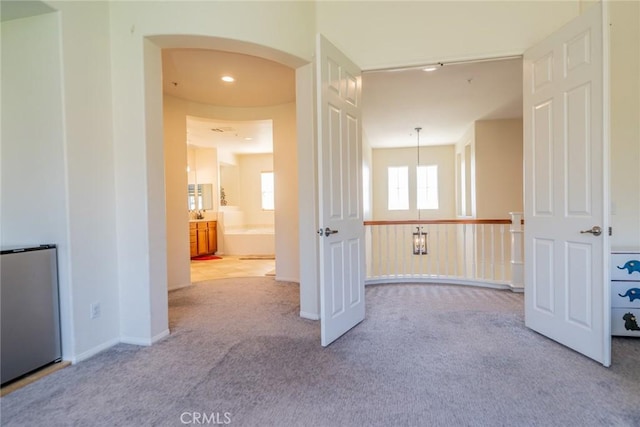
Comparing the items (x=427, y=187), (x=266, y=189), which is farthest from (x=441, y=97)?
(x=266, y=189)

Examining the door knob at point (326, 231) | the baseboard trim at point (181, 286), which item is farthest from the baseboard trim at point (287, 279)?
the door knob at point (326, 231)

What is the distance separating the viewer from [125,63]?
2672 millimetres

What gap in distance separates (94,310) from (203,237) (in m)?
5.38

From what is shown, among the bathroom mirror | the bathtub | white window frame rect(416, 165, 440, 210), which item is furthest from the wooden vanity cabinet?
white window frame rect(416, 165, 440, 210)

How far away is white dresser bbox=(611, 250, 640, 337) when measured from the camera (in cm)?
271

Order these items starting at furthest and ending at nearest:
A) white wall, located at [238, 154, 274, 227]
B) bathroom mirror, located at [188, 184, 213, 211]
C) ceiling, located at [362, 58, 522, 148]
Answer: white wall, located at [238, 154, 274, 227]
bathroom mirror, located at [188, 184, 213, 211]
ceiling, located at [362, 58, 522, 148]

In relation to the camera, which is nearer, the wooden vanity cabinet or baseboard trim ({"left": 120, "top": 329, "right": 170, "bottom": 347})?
baseboard trim ({"left": 120, "top": 329, "right": 170, "bottom": 347})

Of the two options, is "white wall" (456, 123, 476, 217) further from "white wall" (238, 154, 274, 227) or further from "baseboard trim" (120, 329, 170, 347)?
"baseboard trim" (120, 329, 170, 347)

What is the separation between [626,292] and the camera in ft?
8.94

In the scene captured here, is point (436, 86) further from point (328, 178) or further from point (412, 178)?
point (412, 178)

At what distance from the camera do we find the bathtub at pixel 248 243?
8094 millimetres

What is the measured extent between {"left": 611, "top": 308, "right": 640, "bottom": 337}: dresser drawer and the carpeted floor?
0.12 meters

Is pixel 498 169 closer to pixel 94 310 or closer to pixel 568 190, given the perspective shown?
pixel 568 190

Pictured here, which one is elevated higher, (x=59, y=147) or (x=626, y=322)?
(x=59, y=147)
